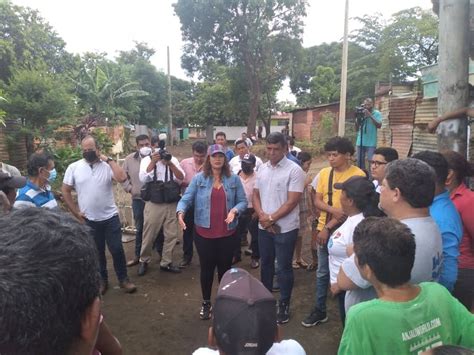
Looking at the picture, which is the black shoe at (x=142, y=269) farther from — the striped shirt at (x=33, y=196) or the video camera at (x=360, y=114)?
the video camera at (x=360, y=114)

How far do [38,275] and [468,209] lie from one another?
7.80 ft

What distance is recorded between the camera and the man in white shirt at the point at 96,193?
13.6 feet

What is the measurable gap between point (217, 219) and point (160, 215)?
1.46 m

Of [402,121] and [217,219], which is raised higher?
[402,121]

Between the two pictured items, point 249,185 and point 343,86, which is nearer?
point 249,185

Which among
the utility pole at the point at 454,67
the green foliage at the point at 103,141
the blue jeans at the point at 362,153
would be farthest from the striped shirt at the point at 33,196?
the green foliage at the point at 103,141

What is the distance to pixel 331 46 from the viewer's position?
36.5 meters

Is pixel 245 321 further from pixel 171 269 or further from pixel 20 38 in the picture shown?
pixel 20 38

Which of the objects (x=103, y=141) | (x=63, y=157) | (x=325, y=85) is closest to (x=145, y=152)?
(x=63, y=157)

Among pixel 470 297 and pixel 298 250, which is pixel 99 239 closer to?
pixel 298 250

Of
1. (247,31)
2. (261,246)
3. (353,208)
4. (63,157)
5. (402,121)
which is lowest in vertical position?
(261,246)

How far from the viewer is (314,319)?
142 inches

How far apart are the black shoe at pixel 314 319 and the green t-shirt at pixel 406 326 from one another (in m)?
2.21

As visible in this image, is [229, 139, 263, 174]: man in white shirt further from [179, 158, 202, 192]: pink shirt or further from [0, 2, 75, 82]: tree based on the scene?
[0, 2, 75, 82]: tree
